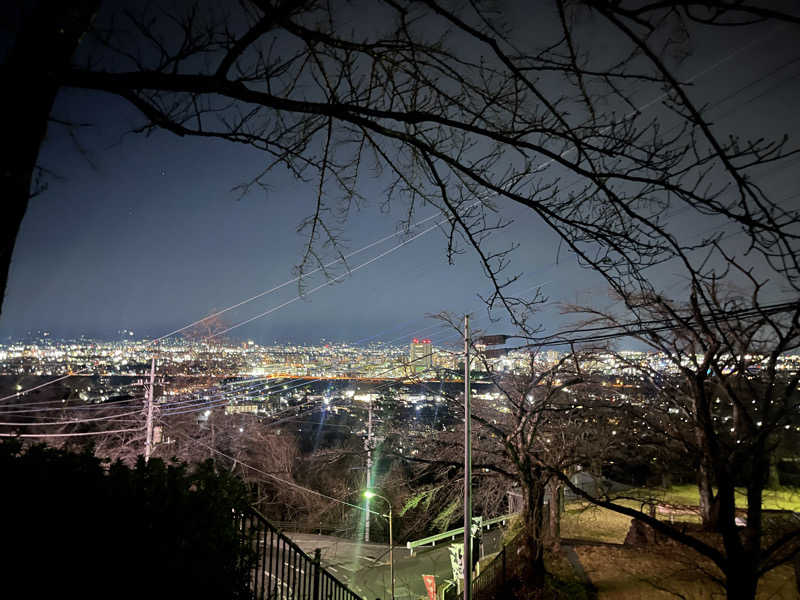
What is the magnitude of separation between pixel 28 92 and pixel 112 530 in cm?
283

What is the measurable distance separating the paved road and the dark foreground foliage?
14096 millimetres

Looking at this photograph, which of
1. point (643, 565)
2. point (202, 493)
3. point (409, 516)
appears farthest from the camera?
point (409, 516)

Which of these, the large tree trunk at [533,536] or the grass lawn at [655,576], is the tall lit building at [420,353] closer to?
the large tree trunk at [533,536]

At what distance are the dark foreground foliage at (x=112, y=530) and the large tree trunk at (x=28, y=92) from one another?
5.59 ft

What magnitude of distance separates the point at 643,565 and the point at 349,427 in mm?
27581

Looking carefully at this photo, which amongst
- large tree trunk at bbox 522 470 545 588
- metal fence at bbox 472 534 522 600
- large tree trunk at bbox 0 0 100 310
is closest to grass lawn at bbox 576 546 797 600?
large tree trunk at bbox 522 470 545 588

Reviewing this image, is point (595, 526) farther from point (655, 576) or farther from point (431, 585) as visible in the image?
point (431, 585)

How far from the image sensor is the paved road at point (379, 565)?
1752cm

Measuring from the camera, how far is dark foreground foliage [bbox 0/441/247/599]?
8.32 ft

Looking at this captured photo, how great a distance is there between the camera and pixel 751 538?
672 centimetres

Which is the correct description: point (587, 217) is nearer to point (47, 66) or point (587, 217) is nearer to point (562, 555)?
point (47, 66)

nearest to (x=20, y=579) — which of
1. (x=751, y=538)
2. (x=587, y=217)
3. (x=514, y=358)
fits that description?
(x=587, y=217)

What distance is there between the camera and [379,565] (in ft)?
67.4

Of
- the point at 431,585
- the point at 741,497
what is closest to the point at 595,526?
the point at 741,497
